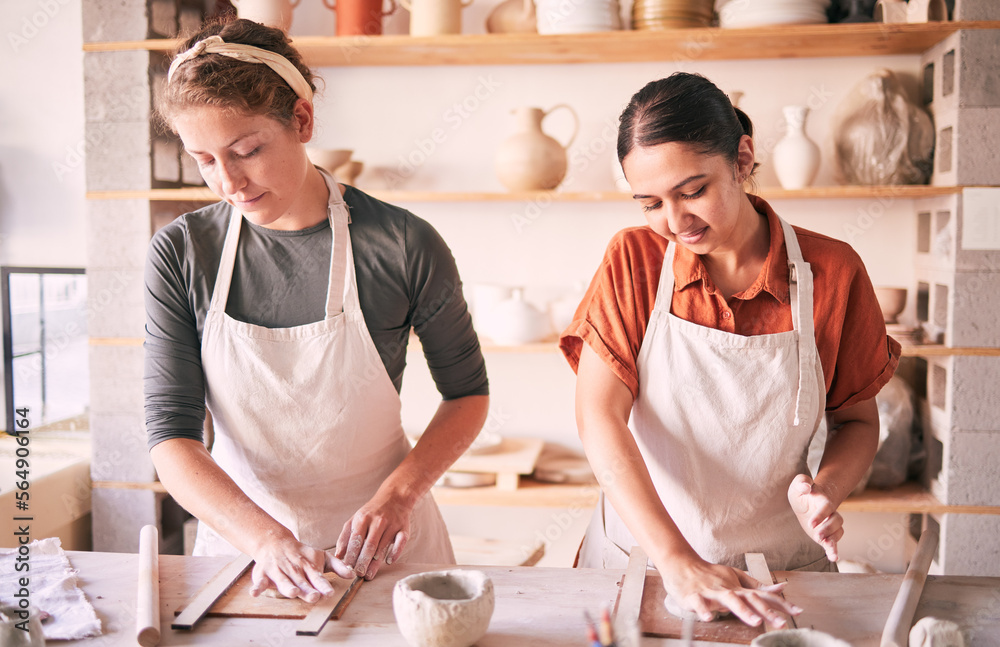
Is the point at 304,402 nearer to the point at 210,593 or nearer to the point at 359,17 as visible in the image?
the point at 210,593

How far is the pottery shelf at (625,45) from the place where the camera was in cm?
250

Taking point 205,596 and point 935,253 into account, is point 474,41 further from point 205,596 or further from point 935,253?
point 205,596

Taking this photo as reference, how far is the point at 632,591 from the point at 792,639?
26cm

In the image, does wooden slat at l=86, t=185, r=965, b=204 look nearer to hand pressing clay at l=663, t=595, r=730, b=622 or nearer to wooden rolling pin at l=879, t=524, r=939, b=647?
wooden rolling pin at l=879, t=524, r=939, b=647

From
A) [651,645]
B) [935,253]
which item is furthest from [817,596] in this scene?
[935,253]

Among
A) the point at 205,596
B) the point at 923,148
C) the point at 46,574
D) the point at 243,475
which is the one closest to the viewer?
the point at 205,596

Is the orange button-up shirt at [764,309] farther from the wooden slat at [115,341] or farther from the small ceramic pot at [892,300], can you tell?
the wooden slat at [115,341]

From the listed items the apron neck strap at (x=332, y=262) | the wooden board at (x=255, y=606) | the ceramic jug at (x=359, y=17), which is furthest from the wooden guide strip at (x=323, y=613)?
the ceramic jug at (x=359, y=17)

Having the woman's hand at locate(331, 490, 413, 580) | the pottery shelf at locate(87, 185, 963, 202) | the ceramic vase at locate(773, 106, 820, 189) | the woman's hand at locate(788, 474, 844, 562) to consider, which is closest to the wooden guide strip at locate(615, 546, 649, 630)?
the woman's hand at locate(788, 474, 844, 562)

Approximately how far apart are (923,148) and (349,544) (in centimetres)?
233

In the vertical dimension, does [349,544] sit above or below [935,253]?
below

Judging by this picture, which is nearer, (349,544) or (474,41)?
(349,544)

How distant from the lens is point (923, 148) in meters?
2.61

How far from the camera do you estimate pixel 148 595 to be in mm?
1118
